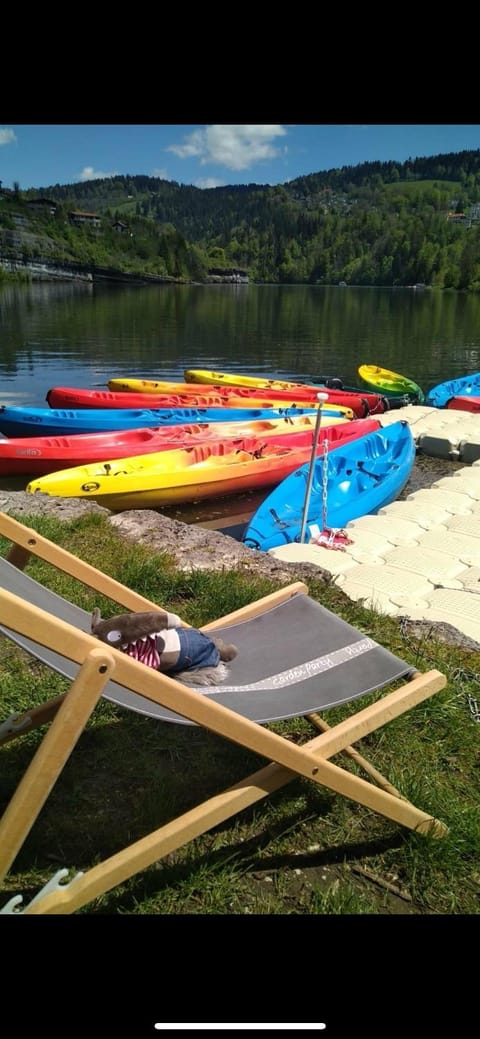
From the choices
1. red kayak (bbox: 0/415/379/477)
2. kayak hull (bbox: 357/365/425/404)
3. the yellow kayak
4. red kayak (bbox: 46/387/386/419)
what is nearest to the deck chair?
red kayak (bbox: 0/415/379/477)

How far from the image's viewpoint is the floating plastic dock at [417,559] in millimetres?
5312

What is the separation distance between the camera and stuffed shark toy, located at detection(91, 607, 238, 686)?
8.29 feet

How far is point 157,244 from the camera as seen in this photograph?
136 meters

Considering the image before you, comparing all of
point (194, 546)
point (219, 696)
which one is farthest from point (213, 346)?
point (219, 696)

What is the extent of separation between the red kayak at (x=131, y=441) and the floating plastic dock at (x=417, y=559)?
3.59 m

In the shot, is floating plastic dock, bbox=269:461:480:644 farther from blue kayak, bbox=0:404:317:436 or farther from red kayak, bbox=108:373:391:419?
red kayak, bbox=108:373:391:419

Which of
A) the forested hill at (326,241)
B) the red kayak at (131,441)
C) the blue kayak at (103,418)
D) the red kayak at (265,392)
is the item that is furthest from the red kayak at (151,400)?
the forested hill at (326,241)

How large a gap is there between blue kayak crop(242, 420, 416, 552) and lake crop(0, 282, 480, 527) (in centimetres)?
200

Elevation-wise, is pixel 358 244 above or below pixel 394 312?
above

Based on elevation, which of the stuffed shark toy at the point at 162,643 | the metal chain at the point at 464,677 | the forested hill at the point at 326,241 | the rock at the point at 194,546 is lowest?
the metal chain at the point at 464,677

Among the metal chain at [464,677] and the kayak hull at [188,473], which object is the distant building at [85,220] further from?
the metal chain at [464,677]
